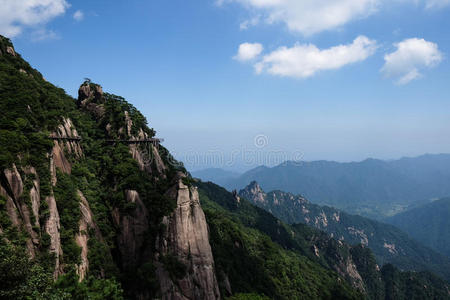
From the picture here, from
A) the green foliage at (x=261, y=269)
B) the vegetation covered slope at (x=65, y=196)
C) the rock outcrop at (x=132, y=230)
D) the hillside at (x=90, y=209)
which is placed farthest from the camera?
the green foliage at (x=261, y=269)

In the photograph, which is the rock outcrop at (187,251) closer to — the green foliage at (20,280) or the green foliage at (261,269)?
the green foliage at (261,269)

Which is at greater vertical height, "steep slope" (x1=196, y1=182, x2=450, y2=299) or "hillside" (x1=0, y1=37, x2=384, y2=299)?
"hillside" (x1=0, y1=37, x2=384, y2=299)

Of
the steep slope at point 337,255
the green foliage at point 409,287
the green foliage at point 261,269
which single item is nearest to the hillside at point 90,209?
the green foliage at point 261,269

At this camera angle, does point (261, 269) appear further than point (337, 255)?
No

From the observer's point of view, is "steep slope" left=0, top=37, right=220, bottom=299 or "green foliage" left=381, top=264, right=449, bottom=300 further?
"green foliage" left=381, top=264, right=449, bottom=300

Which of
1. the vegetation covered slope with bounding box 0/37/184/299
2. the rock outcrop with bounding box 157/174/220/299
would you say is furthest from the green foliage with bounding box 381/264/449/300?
the vegetation covered slope with bounding box 0/37/184/299

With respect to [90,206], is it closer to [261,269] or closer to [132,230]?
[132,230]

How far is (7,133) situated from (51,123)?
9041 millimetres

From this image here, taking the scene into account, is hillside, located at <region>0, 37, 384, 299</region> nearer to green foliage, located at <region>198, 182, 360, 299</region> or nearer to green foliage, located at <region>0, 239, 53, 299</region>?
green foliage, located at <region>0, 239, 53, 299</region>

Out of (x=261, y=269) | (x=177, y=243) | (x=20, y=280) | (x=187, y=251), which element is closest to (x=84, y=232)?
(x=177, y=243)

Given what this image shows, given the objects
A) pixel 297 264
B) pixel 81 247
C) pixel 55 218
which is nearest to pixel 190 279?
pixel 81 247

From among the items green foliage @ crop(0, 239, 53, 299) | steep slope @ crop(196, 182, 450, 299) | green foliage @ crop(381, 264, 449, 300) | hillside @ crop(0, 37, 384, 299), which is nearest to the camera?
green foliage @ crop(0, 239, 53, 299)

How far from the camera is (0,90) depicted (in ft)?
106

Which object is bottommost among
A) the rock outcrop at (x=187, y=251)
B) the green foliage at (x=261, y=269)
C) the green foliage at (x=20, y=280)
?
the green foliage at (x=261, y=269)
